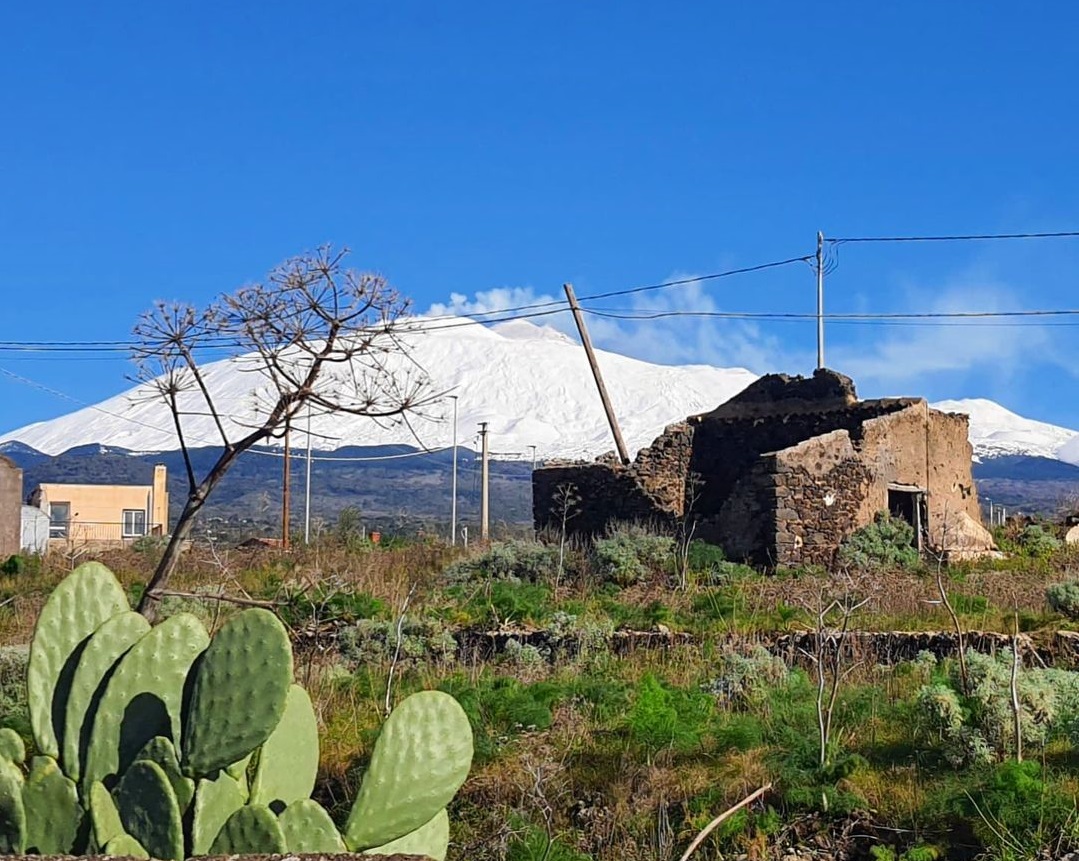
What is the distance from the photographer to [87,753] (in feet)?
15.3

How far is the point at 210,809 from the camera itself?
181 inches

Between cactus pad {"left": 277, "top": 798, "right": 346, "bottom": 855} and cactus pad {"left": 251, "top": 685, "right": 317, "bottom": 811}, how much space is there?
19.0 inches

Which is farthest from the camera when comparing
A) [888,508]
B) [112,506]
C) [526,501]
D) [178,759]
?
[526,501]

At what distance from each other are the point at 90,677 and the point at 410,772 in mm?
1154

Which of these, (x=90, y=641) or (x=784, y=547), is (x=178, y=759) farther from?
(x=784, y=547)

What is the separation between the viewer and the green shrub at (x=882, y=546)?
18.6m

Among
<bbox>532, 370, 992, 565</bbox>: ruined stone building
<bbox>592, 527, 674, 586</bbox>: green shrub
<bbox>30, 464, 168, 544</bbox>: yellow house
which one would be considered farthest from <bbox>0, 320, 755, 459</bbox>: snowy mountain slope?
<bbox>592, 527, 674, 586</bbox>: green shrub

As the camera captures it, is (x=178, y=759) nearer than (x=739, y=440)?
Yes

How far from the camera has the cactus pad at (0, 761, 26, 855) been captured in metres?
4.55

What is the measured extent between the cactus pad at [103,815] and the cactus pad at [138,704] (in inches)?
5.9

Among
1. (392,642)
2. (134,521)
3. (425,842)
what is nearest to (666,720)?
(425,842)

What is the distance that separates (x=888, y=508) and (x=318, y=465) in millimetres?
116471

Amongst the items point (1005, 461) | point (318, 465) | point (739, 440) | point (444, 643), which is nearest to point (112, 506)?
point (739, 440)

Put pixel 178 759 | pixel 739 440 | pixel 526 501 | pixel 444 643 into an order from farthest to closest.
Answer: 1. pixel 526 501
2. pixel 739 440
3. pixel 444 643
4. pixel 178 759
